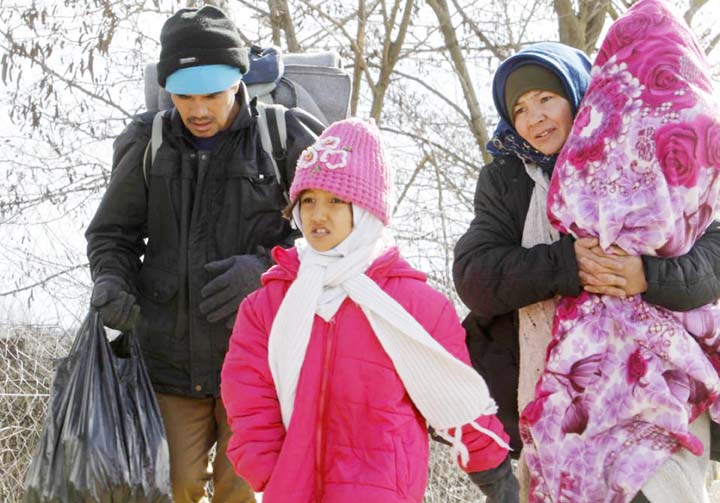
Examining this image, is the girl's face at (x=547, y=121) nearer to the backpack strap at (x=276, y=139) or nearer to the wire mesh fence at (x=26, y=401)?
the backpack strap at (x=276, y=139)

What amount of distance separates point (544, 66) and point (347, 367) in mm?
1134

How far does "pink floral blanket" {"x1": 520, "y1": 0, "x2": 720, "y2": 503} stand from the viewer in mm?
3189

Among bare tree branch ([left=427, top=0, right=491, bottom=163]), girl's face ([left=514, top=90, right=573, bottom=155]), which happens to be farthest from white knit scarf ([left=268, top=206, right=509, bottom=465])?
bare tree branch ([left=427, top=0, right=491, bottom=163])

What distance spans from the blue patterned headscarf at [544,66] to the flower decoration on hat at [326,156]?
56 cm

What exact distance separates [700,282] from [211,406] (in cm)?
179

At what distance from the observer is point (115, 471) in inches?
146

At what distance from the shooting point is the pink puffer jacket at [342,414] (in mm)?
3051

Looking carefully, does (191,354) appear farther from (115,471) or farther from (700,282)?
(700,282)

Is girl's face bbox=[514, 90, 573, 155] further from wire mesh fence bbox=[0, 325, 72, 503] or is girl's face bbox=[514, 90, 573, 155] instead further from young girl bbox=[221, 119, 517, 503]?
wire mesh fence bbox=[0, 325, 72, 503]

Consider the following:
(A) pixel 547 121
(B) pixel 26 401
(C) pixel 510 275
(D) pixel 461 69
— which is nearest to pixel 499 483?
(C) pixel 510 275

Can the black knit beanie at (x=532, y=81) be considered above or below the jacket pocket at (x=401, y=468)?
above

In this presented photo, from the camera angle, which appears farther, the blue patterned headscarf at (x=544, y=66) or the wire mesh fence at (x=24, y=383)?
the wire mesh fence at (x=24, y=383)

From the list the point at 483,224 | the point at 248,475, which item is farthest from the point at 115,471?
the point at 483,224

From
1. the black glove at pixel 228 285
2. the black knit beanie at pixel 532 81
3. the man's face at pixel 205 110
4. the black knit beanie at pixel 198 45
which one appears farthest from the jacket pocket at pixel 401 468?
the black knit beanie at pixel 198 45
